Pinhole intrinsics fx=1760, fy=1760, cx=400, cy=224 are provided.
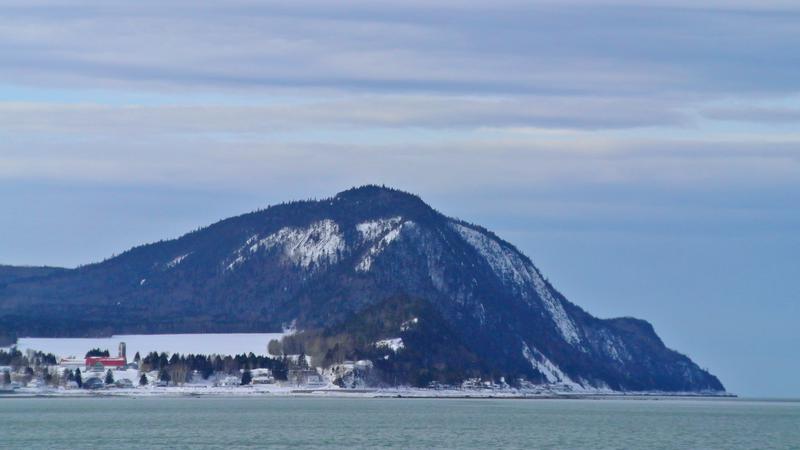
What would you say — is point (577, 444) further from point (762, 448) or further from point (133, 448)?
point (133, 448)

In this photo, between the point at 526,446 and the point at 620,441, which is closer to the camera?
the point at 526,446

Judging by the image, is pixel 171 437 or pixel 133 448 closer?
pixel 133 448

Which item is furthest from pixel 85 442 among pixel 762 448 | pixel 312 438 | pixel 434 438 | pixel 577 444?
pixel 762 448

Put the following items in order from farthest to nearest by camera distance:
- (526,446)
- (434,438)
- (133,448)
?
1. (434,438)
2. (526,446)
3. (133,448)

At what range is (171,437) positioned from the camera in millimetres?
190375

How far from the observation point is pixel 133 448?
172 m

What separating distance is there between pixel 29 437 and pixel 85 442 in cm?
1241

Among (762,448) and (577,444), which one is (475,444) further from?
(762,448)

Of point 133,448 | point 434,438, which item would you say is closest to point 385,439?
point 434,438

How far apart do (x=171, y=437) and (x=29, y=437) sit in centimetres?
1554

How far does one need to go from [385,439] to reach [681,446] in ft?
105

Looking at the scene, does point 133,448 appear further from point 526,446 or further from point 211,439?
point 526,446

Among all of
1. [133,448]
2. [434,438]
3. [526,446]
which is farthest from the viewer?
[434,438]

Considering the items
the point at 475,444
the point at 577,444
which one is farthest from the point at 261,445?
the point at 577,444
